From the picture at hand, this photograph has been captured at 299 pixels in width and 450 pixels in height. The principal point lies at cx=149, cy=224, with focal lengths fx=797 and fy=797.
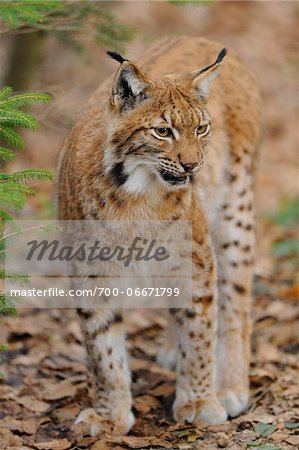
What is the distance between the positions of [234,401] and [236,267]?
1.09 m

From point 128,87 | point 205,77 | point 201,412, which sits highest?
point 205,77

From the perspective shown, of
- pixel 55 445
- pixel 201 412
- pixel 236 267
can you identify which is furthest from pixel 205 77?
pixel 55 445

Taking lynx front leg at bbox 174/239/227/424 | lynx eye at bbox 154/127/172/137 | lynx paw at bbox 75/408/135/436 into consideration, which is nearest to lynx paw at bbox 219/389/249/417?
lynx front leg at bbox 174/239/227/424

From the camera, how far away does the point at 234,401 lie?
5.91 metres

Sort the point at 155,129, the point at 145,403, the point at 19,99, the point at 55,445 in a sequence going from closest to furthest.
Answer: the point at 19,99, the point at 155,129, the point at 55,445, the point at 145,403

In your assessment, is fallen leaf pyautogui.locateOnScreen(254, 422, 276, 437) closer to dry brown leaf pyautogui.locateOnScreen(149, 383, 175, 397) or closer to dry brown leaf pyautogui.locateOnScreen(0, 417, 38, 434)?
dry brown leaf pyautogui.locateOnScreen(149, 383, 175, 397)

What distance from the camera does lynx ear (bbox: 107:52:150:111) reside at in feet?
15.5

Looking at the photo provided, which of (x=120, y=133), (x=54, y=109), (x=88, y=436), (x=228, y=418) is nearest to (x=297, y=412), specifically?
(x=228, y=418)

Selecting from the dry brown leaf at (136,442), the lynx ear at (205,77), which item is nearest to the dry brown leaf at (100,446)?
the dry brown leaf at (136,442)

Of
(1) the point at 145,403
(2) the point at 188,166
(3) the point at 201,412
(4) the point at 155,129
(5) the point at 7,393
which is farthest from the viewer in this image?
(1) the point at 145,403

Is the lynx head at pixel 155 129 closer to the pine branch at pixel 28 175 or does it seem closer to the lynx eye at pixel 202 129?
the lynx eye at pixel 202 129

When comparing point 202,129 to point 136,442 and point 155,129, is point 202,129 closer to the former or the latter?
point 155,129

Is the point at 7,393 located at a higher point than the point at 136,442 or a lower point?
higher

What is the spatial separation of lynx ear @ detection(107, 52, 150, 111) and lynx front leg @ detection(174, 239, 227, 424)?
1.21 m
